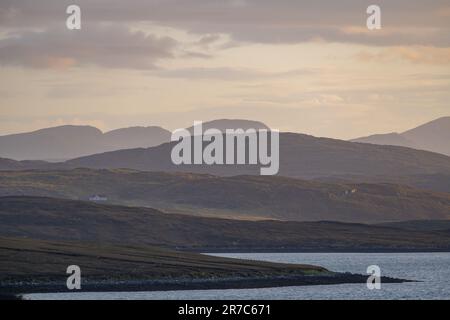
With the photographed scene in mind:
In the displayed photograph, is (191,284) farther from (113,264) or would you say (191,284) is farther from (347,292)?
(113,264)

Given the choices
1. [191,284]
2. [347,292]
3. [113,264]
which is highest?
[113,264]

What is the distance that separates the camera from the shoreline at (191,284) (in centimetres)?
11019

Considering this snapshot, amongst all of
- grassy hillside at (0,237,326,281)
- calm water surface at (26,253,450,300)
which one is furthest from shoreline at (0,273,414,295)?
calm water surface at (26,253,450,300)

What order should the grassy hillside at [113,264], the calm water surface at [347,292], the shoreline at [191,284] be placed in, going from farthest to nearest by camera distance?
the grassy hillside at [113,264] < the shoreline at [191,284] < the calm water surface at [347,292]

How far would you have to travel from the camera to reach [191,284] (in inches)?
4670

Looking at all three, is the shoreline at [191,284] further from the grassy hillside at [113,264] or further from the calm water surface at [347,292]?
the calm water surface at [347,292]

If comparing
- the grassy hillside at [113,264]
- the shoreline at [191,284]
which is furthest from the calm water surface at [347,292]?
the grassy hillside at [113,264]

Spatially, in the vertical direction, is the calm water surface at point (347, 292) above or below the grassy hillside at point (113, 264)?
below

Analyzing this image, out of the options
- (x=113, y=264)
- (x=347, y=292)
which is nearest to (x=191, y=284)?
(x=347, y=292)

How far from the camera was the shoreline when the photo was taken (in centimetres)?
11019

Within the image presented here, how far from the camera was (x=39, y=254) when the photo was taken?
13762 cm

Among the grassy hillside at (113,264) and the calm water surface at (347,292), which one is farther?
the grassy hillside at (113,264)
